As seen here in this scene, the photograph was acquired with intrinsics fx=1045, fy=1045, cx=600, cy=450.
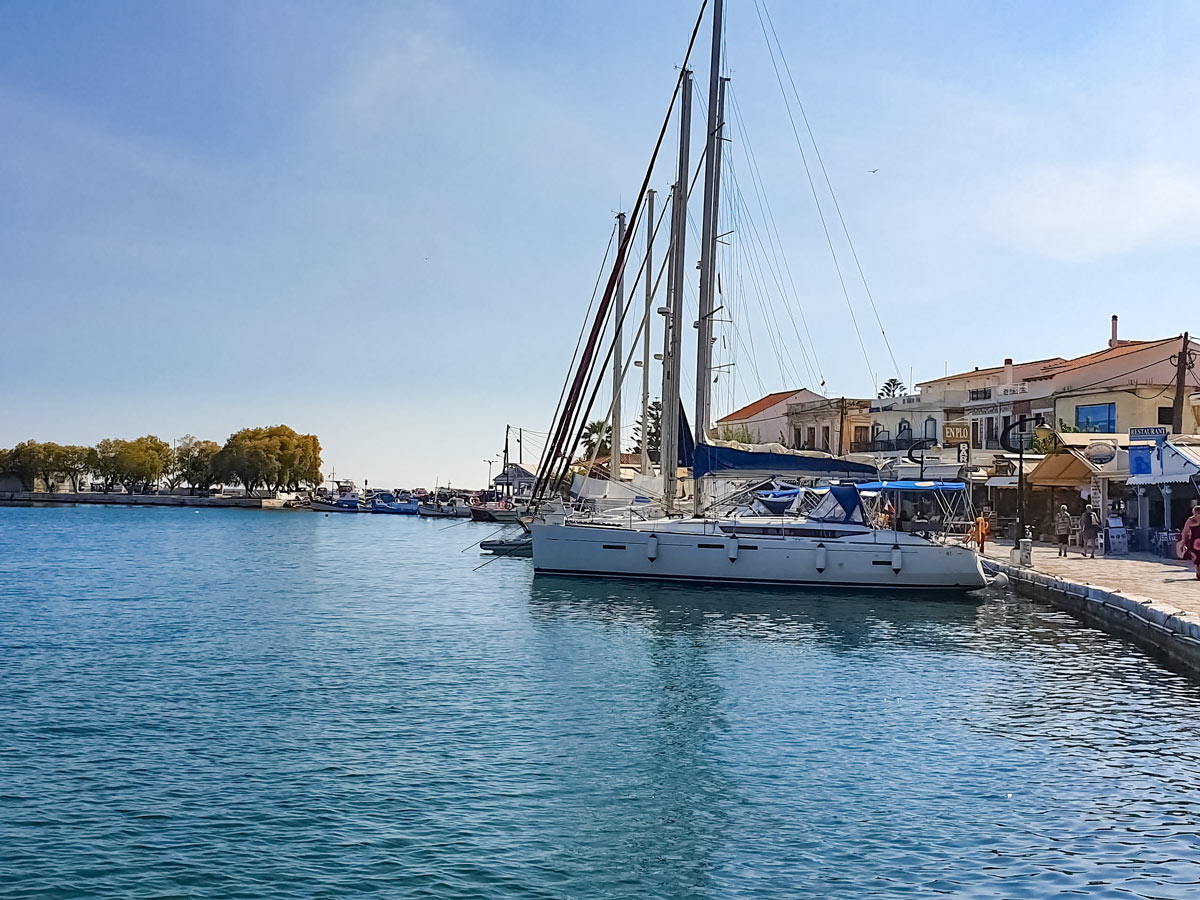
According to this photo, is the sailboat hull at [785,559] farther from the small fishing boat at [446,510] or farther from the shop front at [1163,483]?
the small fishing boat at [446,510]

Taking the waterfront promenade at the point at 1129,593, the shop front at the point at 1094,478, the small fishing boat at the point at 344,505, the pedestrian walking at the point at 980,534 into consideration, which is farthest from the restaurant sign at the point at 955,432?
the small fishing boat at the point at 344,505

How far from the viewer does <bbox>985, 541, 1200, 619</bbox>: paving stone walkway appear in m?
23.3

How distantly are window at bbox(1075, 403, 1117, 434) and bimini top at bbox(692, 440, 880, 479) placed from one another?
2399 centimetres

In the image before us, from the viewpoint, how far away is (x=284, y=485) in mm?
160000

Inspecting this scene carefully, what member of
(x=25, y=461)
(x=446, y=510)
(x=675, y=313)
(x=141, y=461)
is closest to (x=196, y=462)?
(x=141, y=461)

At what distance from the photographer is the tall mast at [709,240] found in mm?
33250

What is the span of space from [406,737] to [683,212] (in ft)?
94.3

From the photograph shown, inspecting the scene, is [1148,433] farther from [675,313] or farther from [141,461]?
[141,461]

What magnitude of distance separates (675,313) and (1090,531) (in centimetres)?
1669

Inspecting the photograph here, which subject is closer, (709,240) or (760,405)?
(709,240)

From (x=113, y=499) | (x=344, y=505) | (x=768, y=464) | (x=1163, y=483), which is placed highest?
(x=768, y=464)

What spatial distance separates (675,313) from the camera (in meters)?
40.3

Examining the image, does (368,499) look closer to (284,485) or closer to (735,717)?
(284,485)

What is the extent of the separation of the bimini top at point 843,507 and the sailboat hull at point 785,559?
0.90 metres
